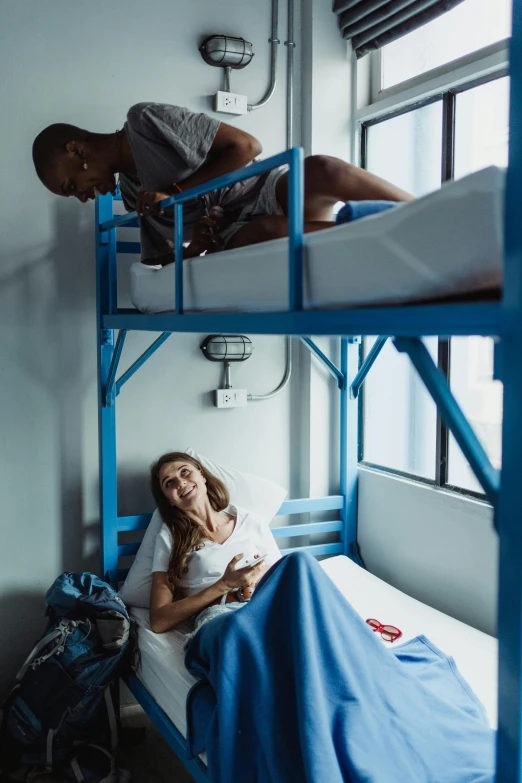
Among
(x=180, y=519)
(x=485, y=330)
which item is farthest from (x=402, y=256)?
(x=180, y=519)

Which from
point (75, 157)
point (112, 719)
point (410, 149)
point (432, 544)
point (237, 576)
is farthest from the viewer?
point (410, 149)

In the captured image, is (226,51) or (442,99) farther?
(226,51)

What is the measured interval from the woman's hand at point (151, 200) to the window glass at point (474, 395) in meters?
1.27

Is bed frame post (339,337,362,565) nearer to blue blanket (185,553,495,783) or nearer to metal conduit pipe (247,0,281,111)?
metal conduit pipe (247,0,281,111)

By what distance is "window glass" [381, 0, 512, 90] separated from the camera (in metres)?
2.60

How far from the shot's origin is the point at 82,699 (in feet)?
8.05

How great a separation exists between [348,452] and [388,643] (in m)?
1.05

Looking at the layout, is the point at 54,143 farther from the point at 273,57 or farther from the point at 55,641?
the point at 55,641

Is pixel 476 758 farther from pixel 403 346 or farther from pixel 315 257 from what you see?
pixel 315 257

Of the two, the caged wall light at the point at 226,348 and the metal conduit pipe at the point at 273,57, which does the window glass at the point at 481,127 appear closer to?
the metal conduit pipe at the point at 273,57

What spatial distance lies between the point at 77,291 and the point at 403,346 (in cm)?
198

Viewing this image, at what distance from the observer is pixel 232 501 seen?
115 inches

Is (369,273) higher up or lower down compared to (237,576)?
higher up

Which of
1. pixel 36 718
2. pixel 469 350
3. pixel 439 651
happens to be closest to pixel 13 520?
pixel 36 718
